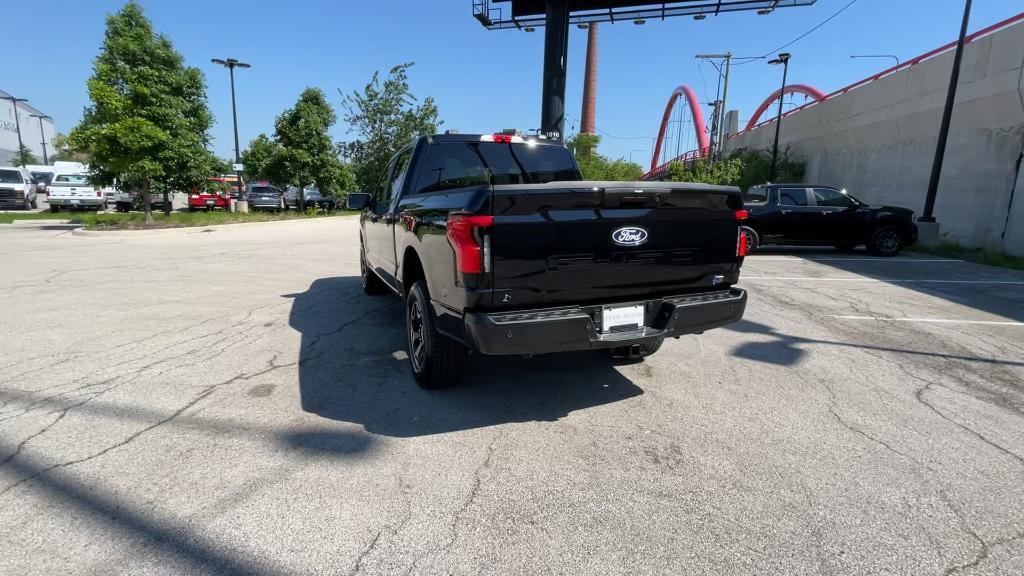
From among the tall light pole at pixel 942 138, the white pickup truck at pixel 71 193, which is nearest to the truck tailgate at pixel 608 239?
the tall light pole at pixel 942 138

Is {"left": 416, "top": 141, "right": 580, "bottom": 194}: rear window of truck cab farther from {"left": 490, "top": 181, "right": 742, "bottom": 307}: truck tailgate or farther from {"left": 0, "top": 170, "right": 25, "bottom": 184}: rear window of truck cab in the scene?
{"left": 0, "top": 170, "right": 25, "bottom": 184}: rear window of truck cab

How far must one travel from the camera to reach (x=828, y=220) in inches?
491

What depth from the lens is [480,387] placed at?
157 inches

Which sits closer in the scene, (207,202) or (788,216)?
(788,216)

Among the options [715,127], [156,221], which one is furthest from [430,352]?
[715,127]

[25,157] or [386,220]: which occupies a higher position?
[25,157]

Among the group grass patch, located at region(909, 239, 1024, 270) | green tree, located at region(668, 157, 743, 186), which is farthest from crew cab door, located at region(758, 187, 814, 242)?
green tree, located at region(668, 157, 743, 186)

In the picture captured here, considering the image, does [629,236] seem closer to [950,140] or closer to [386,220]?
[386,220]

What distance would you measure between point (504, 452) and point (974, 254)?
15.4 metres

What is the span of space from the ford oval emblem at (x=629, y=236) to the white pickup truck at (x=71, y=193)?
95.4 feet

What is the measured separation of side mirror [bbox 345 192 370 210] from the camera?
19.8 feet

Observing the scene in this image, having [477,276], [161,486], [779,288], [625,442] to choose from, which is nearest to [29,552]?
[161,486]

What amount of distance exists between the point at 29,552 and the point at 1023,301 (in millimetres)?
10992

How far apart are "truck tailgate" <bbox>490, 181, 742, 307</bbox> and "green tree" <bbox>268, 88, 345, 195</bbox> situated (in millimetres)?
24041
